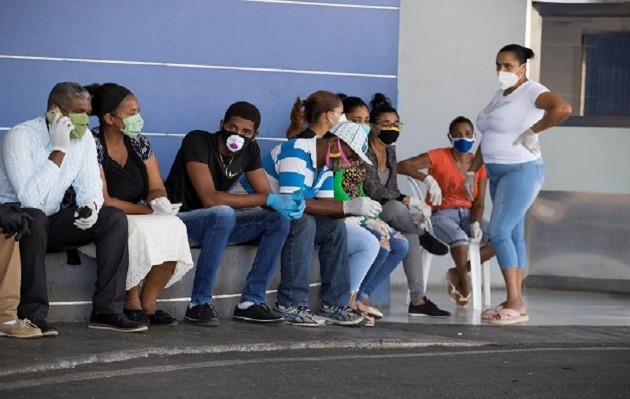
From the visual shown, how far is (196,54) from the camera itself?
10508 millimetres

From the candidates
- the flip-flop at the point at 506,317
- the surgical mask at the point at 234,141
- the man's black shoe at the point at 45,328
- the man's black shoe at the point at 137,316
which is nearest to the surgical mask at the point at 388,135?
the flip-flop at the point at 506,317

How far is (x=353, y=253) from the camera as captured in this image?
9.61m

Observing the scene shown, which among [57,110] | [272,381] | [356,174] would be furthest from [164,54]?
[272,381]

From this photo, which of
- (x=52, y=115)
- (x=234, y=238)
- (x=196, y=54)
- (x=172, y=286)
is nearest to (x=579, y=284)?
(x=196, y=54)

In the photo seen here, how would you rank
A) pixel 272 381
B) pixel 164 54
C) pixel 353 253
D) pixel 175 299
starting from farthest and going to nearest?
pixel 164 54 → pixel 353 253 → pixel 175 299 → pixel 272 381

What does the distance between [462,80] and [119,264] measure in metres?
5.39

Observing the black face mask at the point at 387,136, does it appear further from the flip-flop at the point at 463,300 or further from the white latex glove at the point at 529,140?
the flip-flop at the point at 463,300

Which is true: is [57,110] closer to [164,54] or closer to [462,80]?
[164,54]

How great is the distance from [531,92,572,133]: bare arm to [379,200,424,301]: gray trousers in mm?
1122

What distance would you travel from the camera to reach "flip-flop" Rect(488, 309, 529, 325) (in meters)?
9.98

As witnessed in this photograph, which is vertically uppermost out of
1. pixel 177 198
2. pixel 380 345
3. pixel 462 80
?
pixel 462 80

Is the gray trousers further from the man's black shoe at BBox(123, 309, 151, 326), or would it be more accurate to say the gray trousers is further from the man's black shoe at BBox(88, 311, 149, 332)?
the man's black shoe at BBox(88, 311, 149, 332)

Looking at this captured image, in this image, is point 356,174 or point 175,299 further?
point 356,174

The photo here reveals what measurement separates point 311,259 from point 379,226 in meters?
0.90
